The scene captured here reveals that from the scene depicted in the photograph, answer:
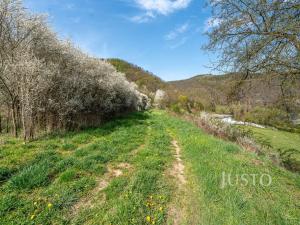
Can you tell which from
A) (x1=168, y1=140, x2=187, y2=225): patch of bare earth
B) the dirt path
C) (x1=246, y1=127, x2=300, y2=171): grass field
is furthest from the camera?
(x1=246, y1=127, x2=300, y2=171): grass field

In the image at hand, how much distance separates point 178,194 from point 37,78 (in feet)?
23.1

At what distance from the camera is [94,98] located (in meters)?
12.0

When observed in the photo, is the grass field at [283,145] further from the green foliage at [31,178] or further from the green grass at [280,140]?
the green foliage at [31,178]

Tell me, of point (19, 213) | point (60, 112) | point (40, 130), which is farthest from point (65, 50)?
point (19, 213)

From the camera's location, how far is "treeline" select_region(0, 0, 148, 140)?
7.34 m

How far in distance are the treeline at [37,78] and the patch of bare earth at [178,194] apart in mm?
5824

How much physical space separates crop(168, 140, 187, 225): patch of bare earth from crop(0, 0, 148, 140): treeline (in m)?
5.82

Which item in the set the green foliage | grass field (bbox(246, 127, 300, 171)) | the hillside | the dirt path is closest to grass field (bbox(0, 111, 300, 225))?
the green foliage

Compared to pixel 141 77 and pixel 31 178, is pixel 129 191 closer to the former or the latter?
pixel 31 178

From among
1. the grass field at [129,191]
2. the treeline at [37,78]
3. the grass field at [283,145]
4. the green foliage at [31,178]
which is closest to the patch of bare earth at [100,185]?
the grass field at [129,191]

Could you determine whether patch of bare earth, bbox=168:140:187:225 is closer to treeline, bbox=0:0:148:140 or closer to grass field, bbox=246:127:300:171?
treeline, bbox=0:0:148:140

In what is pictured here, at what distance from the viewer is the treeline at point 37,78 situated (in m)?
7.34

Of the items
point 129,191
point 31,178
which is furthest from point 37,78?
point 129,191

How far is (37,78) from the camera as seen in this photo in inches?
293
